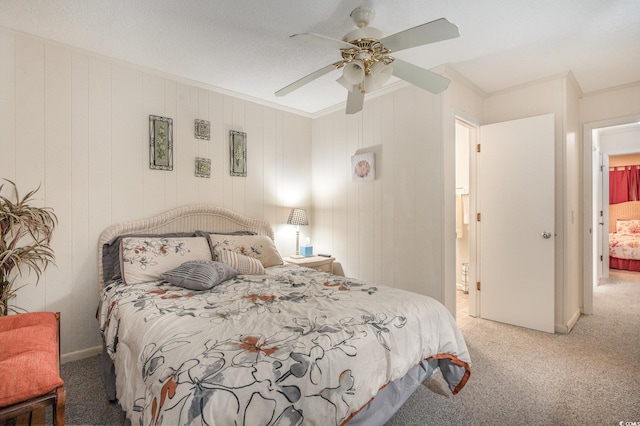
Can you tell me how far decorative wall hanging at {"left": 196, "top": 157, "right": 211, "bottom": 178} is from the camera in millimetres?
3230

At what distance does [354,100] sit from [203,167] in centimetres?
177

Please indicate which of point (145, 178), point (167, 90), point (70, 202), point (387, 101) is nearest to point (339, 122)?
point (387, 101)

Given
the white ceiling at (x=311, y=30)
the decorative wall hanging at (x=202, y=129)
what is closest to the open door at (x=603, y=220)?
the white ceiling at (x=311, y=30)

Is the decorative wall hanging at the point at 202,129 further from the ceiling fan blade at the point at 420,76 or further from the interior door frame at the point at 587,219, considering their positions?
the interior door frame at the point at 587,219

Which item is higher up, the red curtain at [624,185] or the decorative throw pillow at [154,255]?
the red curtain at [624,185]

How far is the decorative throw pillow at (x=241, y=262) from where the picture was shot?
8.66ft

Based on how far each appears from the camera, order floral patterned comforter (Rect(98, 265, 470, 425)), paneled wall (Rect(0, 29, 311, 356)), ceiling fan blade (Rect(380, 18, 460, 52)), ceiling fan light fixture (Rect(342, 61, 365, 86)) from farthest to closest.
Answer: paneled wall (Rect(0, 29, 311, 356)) → ceiling fan light fixture (Rect(342, 61, 365, 86)) → ceiling fan blade (Rect(380, 18, 460, 52)) → floral patterned comforter (Rect(98, 265, 470, 425))

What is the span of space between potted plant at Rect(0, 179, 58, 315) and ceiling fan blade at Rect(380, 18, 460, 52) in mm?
2754

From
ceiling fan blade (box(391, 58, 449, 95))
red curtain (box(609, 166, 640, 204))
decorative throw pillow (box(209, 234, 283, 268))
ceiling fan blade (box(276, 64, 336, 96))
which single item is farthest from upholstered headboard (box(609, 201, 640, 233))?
ceiling fan blade (box(276, 64, 336, 96))

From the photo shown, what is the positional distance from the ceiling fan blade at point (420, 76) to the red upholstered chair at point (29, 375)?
2.44 m

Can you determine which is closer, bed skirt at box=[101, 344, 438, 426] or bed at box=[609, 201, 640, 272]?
bed skirt at box=[101, 344, 438, 426]

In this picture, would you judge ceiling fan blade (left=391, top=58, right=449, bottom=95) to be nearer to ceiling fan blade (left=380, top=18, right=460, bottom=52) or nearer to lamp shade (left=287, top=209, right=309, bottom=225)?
ceiling fan blade (left=380, top=18, right=460, bottom=52)

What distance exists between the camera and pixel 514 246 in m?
3.29

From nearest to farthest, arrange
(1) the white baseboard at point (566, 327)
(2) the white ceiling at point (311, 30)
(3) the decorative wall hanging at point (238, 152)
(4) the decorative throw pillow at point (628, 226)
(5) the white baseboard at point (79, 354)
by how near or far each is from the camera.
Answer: (2) the white ceiling at point (311, 30) < (5) the white baseboard at point (79, 354) < (1) the white baseboard at point (566, 327) < (3) the decorative wall hanging at point (238, 152) < (4) the decorative throw pillow at point (628, 226)
